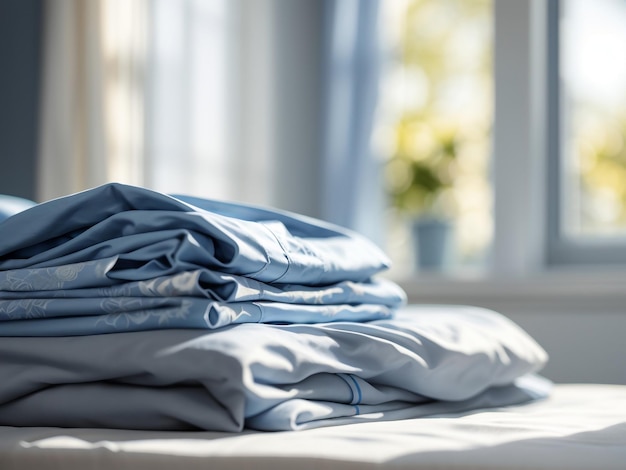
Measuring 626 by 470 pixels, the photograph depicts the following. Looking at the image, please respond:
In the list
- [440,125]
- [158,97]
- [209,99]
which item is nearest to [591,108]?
[440,125]

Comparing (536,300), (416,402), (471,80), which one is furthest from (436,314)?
(471,80)

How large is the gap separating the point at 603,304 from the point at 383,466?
170 centimetres

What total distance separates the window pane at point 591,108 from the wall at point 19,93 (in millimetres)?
1493

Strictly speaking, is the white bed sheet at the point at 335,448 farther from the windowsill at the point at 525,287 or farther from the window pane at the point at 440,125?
the window pane at the point at 440,125

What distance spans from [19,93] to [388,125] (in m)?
1.18

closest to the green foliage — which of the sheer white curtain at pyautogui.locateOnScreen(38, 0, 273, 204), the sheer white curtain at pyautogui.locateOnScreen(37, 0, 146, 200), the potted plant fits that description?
the potted plant

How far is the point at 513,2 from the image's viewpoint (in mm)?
2498

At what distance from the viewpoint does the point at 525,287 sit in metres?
2.38

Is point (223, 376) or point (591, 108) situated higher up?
point (591, 108)

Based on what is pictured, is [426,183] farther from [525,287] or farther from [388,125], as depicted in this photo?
[525,287]

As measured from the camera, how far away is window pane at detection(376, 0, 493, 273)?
9.02ft

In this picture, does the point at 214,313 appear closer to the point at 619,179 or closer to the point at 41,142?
the point at 41,142

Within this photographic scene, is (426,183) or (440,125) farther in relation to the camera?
(440,125)

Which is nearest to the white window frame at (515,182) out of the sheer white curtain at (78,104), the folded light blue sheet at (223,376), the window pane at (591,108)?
the window pane at (591,108)
